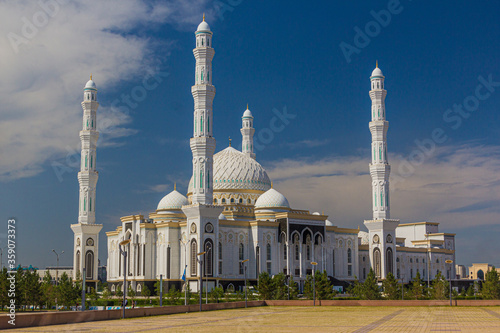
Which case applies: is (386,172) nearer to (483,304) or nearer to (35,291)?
(483,304)

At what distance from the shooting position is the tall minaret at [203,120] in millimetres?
65938

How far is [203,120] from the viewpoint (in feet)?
221

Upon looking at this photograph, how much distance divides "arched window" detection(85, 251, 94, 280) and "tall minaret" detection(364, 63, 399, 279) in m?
33.5

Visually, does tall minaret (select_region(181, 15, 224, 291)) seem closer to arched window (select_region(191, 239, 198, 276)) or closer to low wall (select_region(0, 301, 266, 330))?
arched window (select_region(191, 239, 198, 276))

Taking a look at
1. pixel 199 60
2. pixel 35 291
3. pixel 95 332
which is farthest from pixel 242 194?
pixel 95 332

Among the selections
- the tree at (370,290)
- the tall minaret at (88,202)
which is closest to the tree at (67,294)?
the tall minaret at (88,202)

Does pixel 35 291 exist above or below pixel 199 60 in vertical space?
below

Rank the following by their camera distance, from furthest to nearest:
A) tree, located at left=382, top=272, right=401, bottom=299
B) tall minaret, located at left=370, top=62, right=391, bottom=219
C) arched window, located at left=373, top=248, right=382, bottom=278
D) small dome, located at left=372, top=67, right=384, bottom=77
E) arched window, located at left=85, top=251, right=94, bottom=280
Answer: small dome, located at left=372, top=67, right=384, bottom=77 < arched window, located at left=373, top=248, right=382, bottom=278 < tall minaret, located at left=370, top=62, right=391, bottom=219 < arched window, located at left=85, top=251, right=94, bottom=280 < tree, located at left=382, top=272, right=401, bottom=299

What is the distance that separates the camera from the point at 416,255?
92.9 m

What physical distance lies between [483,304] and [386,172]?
90.9 feet

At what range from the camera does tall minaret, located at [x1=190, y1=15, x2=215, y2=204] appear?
216 feet

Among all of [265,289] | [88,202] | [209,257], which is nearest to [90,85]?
[88,202]

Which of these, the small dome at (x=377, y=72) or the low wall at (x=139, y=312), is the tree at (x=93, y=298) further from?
the small dome at (x=377, y=72)

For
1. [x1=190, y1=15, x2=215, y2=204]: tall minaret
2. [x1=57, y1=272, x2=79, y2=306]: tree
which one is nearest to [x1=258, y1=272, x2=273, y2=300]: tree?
[x1=190, y1=15, x2=215, y2=204]: tall minaret
